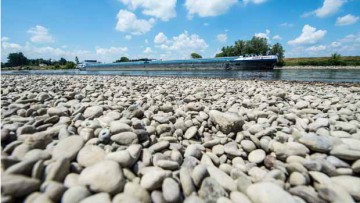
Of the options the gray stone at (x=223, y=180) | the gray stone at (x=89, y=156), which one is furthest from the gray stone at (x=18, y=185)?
the gray stone at (x=223, y=180)

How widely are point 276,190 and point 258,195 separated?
138 millimetres

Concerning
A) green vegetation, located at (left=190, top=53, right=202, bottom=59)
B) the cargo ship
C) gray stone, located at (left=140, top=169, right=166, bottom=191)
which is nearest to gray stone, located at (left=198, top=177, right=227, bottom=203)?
gray stone, located at (left=140, top=169, right=166, bottom=191)

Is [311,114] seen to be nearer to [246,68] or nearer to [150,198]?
[150,198]

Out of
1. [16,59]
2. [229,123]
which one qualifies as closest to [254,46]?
[229,123]

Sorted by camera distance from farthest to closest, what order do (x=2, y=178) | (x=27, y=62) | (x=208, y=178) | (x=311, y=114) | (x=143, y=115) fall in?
(x=27, y=62)
(x=311, y=114)
(x=143, y=115)
(x=208, y=178)
(x=2, y=178)

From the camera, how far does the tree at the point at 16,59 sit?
86000mm

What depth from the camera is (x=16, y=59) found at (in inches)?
3398

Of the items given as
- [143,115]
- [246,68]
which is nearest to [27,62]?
[246,68]

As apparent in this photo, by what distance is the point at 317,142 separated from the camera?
208 centimetres

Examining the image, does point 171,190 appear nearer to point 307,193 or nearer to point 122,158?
point 122,158

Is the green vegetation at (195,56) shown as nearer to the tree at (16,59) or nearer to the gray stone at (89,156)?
the tree at (16,59)

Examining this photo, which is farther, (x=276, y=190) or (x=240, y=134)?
(x=240, y=134)

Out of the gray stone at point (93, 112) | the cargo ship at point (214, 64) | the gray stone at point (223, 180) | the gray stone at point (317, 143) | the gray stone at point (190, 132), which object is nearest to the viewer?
the gray stone at point (223, 180)

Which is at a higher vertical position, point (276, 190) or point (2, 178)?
point (2, 178)
